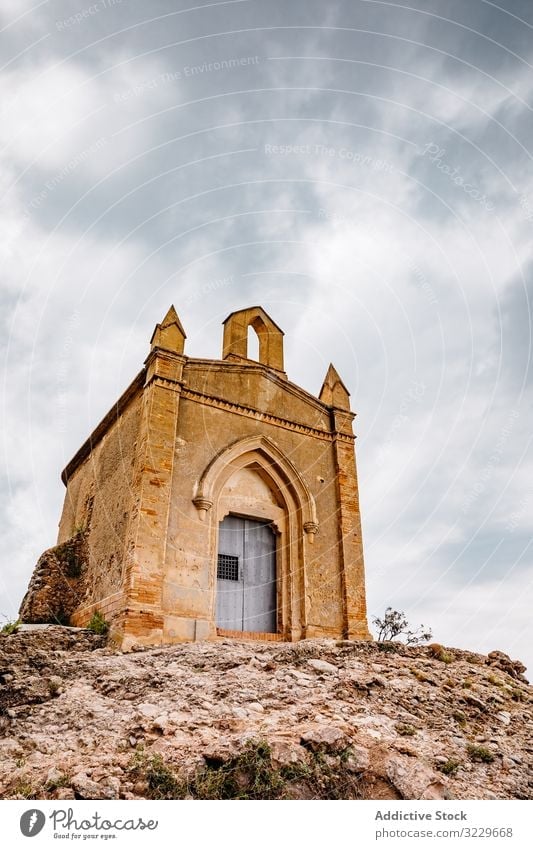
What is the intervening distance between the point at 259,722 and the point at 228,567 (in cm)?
→ 632

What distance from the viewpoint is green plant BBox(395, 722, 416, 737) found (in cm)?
607

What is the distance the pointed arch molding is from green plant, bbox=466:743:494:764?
286 inches

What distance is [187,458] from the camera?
1196 cm

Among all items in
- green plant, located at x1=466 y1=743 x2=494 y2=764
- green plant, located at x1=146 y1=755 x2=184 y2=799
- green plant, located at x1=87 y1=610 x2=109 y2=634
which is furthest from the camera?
green plant, located at x1=87 y1=610 x2=109 y2=634

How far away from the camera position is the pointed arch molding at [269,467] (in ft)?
40.8

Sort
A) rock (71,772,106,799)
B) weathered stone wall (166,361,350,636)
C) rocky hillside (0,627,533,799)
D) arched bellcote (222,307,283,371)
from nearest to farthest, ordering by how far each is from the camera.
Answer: rock (71,772,106,799), rocky hillside (0,627,533,799), weathered stone wall (166,361,350,636), arched bellcote (222,307,283,371)

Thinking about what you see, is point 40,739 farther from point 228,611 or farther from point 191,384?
point 191,384

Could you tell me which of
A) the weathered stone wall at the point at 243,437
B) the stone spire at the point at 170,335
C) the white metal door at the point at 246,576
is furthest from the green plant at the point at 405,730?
the stone spire at the point at 170,335

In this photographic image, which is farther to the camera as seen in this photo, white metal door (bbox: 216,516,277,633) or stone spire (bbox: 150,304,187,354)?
stone spire (bbox: 150,304,187,354)

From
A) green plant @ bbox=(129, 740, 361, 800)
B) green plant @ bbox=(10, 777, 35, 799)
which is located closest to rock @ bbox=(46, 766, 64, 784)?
green plant @ bbox=(10, 777, 35, 799)

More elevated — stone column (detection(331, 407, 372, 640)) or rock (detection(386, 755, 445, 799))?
stone column (detection(331, 407, 372, 640))

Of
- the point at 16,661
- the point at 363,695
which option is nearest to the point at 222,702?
the point at 363,695

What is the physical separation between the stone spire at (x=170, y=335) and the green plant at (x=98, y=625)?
5.55m

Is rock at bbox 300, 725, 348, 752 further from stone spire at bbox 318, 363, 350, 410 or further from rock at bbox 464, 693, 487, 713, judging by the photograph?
stone spire at bbox 318, 363, 350, 410
